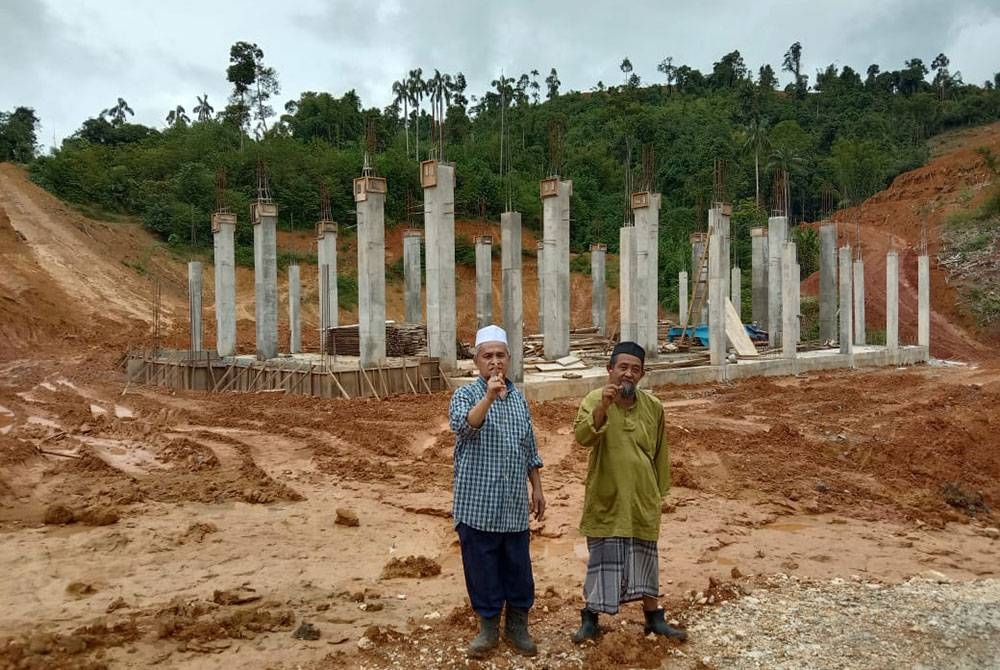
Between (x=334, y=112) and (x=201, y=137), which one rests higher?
(x=334, y=112)

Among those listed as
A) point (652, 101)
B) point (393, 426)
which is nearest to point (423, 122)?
point (652, 101)

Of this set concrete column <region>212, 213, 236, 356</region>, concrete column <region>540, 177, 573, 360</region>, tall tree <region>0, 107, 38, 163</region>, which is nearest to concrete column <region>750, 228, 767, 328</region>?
concrete column <region>540, 177, 573, 360</region>

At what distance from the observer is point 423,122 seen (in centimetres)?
5556

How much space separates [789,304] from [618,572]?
17597mm

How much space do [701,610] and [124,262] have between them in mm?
33538

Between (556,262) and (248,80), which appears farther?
(248,80)

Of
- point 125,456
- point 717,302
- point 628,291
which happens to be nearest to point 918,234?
point 717,302

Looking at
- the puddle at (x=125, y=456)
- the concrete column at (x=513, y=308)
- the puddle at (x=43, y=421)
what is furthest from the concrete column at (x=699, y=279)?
the puddle at (x=43, y=421)

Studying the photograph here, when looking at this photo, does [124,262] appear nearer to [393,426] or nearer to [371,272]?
[371,272]

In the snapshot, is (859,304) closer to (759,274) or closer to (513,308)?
(759,274)

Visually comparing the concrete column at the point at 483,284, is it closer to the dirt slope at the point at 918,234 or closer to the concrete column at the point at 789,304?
the concrete column at the point at 789,304

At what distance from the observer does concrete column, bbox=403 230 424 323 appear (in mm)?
22672

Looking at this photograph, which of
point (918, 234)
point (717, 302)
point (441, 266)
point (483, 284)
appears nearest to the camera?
point (441, 266)

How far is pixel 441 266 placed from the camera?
1573cm
